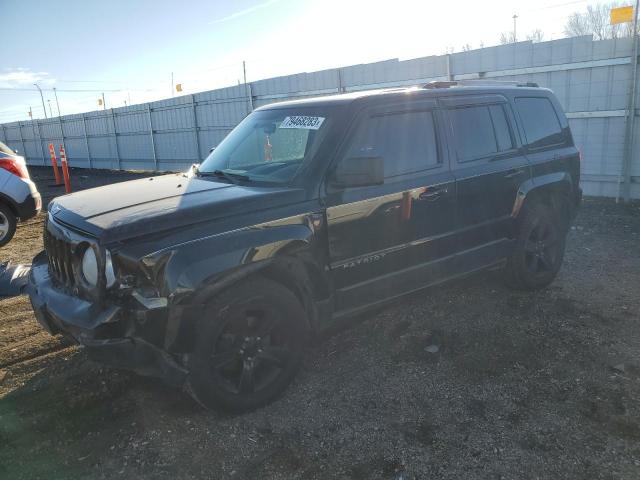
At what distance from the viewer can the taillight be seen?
305 inches

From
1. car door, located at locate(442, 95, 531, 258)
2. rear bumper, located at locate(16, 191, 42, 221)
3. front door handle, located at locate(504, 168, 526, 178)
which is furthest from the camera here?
rear bumper, located at locate(16, 191, 42, 221)

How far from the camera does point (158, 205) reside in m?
3.10

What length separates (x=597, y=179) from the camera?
29.9 ft

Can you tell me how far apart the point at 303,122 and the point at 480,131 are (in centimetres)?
162

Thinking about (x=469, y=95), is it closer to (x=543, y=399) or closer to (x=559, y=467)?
(x=543, y=399)

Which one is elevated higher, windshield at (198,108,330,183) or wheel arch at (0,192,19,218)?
windshield at (198,108,330,183)

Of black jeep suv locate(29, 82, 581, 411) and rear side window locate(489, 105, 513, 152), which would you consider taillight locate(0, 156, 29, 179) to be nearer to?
black jeep suv locate(29, 82, 581, 411)

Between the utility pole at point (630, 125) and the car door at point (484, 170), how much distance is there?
506 centimetres

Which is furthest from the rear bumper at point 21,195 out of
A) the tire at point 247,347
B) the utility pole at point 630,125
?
the utility pole at point 630,125

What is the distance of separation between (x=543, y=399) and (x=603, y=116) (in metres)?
7.16

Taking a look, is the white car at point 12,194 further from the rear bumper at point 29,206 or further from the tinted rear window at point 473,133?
the tinted rear window at point 473,133

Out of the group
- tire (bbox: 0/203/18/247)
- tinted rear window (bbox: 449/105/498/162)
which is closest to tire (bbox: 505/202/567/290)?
tinted rear window (bbox: 449/105/498/162)

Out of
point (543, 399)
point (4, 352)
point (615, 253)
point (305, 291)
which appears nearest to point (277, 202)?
point (305, 291)

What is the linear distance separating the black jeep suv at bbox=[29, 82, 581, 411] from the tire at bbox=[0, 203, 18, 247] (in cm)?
482
